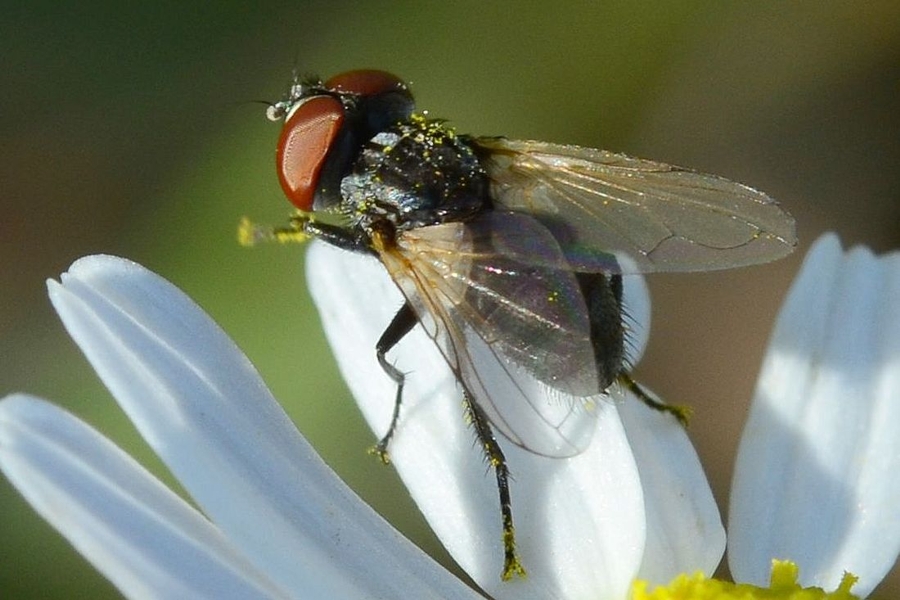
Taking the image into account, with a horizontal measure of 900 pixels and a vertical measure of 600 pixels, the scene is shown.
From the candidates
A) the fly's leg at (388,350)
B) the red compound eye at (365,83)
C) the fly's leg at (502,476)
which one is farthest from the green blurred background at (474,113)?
the fly's leg at (502,476)

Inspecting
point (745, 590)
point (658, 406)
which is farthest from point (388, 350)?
point (745, 590)

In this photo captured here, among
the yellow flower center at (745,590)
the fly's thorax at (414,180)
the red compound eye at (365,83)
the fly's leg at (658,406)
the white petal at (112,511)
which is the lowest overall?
the yellow flower center at (745,590)

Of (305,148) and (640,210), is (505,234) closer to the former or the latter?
(640,210)

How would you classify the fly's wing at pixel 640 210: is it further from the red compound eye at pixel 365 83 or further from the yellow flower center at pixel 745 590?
the yellow flower center at pixel 745 590

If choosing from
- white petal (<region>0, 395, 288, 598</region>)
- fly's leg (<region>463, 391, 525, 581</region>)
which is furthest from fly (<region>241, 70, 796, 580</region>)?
white petal (<region>0, 395, 288, 598</region>)

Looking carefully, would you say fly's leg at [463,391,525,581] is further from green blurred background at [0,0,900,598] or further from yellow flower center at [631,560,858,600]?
green blurred background at [0,0,900,598]

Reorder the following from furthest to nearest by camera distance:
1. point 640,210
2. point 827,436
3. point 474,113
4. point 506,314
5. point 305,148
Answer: point 474,113
point 827,436
point 305,148
point 640,210
point 506,314

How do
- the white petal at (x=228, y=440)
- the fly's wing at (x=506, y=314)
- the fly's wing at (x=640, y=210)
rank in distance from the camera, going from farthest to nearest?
the fly's wing at (x=640, y=210) → the fly's wing at (x=506, y=314) → the white petal at (x=228, y=440)
